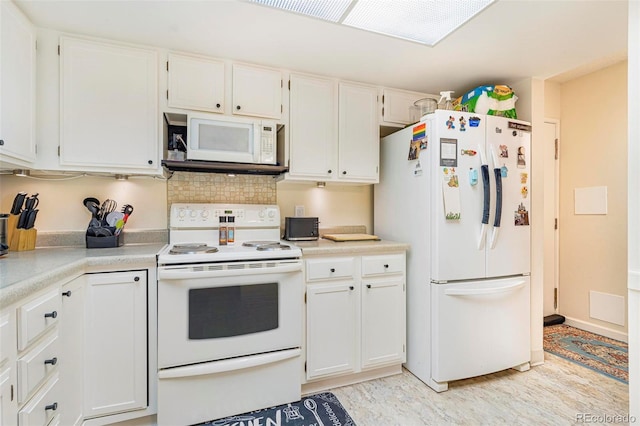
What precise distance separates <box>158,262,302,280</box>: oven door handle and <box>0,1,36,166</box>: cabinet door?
0.96 metres

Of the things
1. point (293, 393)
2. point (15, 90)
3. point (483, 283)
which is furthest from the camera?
point (483, 283)

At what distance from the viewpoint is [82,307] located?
1.62 m

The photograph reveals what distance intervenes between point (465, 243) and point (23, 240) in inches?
112

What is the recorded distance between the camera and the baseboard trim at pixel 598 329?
9.38 ft

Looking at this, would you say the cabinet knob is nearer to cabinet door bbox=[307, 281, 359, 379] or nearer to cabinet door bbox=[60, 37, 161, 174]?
cabinet door bbox=[60, 37, 161, 174]

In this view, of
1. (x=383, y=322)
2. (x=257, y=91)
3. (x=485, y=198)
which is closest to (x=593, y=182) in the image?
(x=485, y=198)

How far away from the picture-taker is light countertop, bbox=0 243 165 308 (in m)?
1.10

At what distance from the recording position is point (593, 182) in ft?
10.1

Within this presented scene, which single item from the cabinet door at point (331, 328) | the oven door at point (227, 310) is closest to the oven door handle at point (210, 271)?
the oven door at point (227, 310)

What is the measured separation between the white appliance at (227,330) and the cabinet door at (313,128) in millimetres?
699

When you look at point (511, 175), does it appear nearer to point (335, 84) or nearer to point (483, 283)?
point (483, 283)

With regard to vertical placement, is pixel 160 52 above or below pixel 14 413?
above

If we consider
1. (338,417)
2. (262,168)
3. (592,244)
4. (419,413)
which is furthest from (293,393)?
(592,244)

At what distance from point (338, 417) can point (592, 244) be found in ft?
9.92
